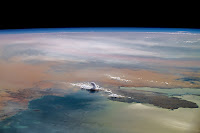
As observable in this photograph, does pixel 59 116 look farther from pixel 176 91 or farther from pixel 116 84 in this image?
pixel 176 91

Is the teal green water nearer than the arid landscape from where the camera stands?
No

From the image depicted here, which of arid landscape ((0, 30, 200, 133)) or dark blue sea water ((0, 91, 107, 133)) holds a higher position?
arid landscape ((0, 30, 200, 133))

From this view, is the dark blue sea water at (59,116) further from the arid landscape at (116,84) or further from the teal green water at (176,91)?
the teal green water at (176,91)

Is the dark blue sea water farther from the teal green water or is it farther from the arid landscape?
the teal green water

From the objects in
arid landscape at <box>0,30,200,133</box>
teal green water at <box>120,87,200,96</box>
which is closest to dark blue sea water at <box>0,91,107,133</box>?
arid landscape at <box>0,30,200,133</box>

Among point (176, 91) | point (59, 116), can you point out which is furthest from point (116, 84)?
point (59, 116)

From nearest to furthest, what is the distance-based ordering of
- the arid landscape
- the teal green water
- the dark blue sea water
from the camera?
the dark blue sea water, the arid landscape, the teal green water

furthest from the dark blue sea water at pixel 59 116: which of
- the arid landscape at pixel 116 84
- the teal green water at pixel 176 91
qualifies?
the teal green water at pixel 176 91

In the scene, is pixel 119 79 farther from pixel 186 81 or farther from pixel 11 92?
pixel 11 92

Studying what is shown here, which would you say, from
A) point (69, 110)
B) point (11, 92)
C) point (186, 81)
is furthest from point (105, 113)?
point (186, 81)
